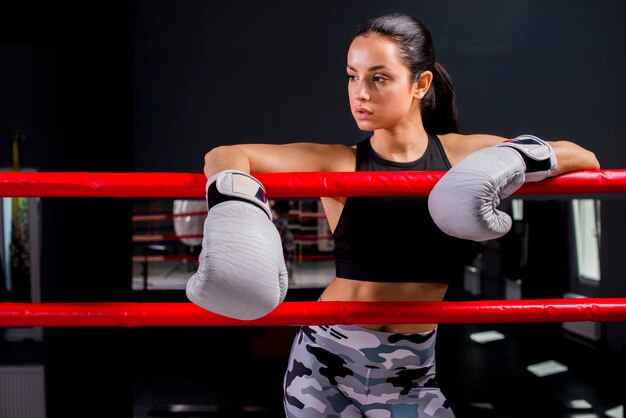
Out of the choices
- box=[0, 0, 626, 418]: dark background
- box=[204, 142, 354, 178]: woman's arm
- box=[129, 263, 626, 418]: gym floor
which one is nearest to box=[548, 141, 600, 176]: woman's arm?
box=[204, 142, 354, 178]: woman's arm

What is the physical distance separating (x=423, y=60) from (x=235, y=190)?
505mm

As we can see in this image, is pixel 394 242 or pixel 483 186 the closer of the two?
pixel 483 186

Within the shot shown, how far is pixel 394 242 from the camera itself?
3.43 ft

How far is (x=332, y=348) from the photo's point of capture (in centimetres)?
110

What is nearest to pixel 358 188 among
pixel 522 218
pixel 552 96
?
pixel 552 96

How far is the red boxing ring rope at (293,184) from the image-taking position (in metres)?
0.95

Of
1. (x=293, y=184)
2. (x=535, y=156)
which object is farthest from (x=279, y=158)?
(x=535, y=156)

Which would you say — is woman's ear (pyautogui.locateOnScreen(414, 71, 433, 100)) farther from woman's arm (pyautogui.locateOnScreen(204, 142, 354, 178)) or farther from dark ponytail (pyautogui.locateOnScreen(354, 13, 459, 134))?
woman's arm (pyautogui.locateOnScreen(204, 142, 354, 178))

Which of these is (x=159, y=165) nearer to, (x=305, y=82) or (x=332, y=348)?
(x=305, y=82)

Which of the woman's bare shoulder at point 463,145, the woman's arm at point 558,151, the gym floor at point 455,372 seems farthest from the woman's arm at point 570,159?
the gym floor at point 455,372

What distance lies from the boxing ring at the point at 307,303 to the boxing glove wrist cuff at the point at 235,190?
0.12m

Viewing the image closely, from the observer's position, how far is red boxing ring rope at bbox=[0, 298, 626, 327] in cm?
99

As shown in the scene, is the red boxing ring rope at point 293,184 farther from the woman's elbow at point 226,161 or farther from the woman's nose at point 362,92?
the woman's nose at point 362,92

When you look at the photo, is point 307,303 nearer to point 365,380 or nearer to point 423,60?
point 365,380
